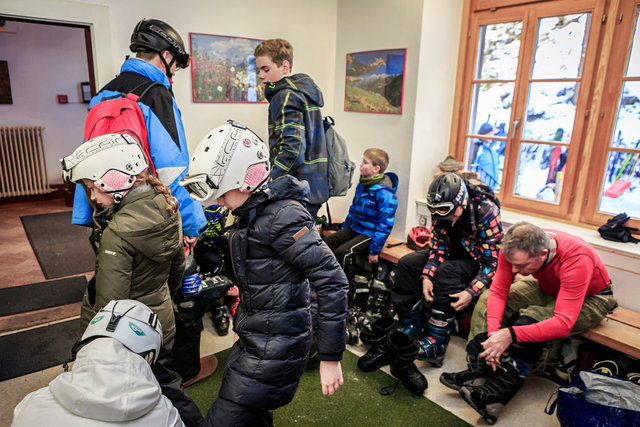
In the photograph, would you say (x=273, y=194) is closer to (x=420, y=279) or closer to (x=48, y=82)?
(x=420, y=279)

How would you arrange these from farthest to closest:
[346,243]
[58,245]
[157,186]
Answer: [58,245] → [346,243] → [157,186]

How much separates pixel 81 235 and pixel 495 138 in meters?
4.35

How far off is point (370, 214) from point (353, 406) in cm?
144

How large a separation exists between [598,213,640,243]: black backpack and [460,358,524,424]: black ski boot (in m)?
1.23

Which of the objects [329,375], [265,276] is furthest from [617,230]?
[265,276]

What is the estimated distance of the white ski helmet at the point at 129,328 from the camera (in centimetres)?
127

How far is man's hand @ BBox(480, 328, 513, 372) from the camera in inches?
87.5

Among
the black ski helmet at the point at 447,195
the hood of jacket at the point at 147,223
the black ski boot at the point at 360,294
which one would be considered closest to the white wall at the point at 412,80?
the black ski boot at the point at 360,294

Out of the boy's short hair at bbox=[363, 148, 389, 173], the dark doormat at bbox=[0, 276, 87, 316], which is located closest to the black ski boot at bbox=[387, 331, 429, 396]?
the boy's short hair at bbox=[363, 148, 389, 173]

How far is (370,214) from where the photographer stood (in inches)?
132

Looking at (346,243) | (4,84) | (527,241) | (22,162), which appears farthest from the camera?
(22,162)

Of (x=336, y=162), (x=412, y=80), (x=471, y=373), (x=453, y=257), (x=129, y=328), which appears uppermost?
(x=412, y=80)

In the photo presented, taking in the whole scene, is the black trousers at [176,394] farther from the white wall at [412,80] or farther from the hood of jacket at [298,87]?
the white wall at [412,80]

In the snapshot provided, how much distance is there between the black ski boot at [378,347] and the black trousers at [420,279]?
0.72 feet
